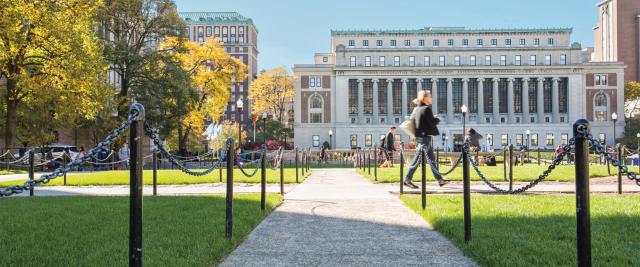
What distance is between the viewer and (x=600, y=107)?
94312 millimetres

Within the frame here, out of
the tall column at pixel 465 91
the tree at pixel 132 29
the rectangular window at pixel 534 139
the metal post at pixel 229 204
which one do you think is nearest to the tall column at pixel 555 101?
the rectangular window at pixel 534 139

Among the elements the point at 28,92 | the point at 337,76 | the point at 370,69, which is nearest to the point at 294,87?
the point at 337,76

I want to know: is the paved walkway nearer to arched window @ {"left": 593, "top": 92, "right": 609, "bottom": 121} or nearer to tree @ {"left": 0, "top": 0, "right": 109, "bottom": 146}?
tree @ {"left": 0, "top": 0, "right": 109, "bottom": 146}

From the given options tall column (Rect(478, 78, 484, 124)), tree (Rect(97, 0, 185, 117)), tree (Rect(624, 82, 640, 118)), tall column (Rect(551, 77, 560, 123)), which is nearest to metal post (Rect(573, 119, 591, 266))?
tree (Rect(97, 0, 185, 117))

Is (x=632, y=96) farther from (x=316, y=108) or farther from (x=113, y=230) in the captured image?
(x=113, y=230)

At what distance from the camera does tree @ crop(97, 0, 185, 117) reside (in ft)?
128

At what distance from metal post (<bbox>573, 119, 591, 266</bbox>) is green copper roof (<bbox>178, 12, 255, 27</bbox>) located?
139940mm

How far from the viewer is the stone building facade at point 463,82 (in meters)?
93.4

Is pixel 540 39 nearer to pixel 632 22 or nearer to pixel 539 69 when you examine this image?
pixel 539 69

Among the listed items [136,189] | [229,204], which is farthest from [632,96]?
[136,189]

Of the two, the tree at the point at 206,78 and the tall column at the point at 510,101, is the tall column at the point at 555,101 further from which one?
the tree at the point at 206,78

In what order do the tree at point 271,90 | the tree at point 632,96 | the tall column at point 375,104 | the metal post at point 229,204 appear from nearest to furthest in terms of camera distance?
the metal post at point 229,204 < the tree at point 271,90 < the tall column at point 375,104 < the tree at point 632,96

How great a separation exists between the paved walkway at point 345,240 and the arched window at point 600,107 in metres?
95.2

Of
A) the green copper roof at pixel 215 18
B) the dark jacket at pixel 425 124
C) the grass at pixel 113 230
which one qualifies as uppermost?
the green copper roof at pixel 215 18
